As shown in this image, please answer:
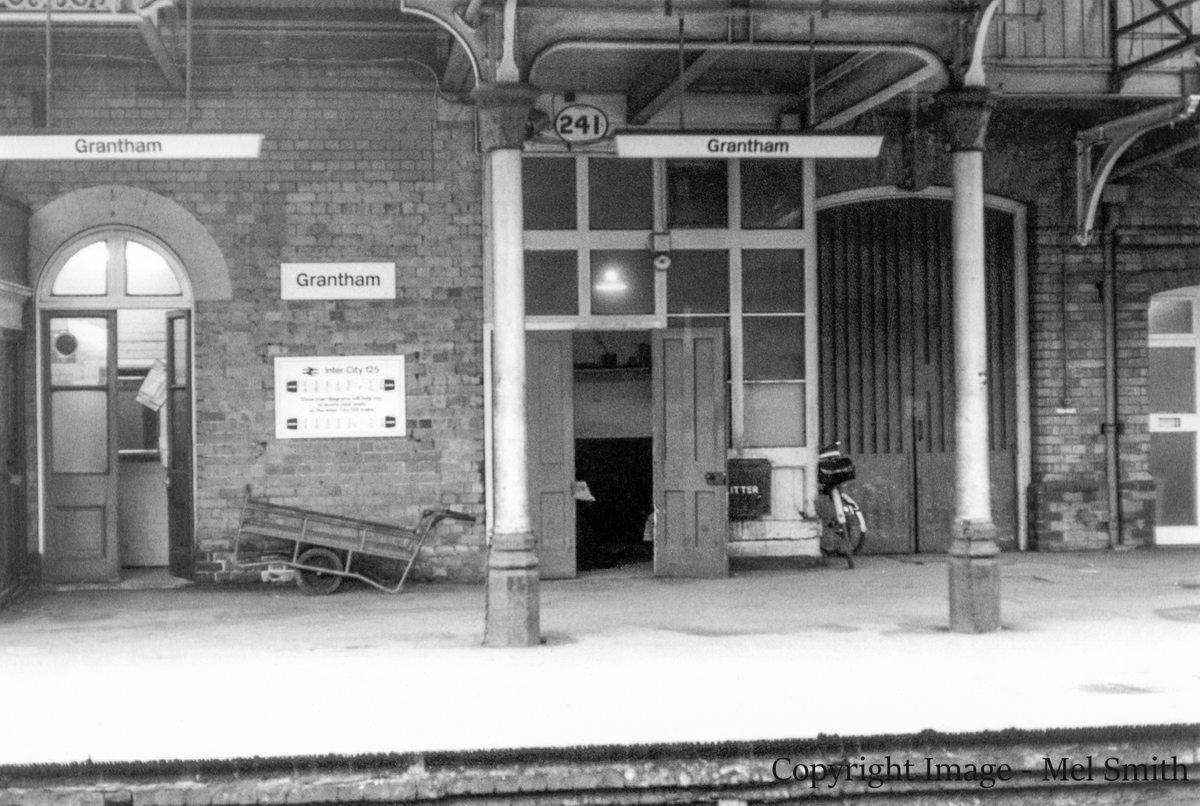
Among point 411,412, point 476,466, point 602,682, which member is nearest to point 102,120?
point 411,412

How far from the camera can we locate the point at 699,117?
12492 mm

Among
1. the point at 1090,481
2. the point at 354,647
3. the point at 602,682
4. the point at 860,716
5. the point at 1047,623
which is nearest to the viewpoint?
the point at 860,716

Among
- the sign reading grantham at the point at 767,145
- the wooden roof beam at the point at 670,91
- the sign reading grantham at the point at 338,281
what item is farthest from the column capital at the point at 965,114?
the sign reading grantham at the point at 338,281

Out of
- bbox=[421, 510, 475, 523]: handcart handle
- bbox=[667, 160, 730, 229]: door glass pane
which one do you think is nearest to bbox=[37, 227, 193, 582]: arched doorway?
bbox=[421, 510, 475, 523]: handcart handle

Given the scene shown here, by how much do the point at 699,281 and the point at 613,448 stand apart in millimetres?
2694

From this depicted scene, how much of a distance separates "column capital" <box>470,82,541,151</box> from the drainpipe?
270 inches

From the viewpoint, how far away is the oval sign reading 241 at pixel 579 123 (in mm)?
12117

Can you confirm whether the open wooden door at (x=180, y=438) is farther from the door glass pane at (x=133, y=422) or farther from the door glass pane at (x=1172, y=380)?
the door glass pane at (x=1172, y=380)

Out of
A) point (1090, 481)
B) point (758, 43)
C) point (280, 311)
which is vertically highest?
point (758, 43)

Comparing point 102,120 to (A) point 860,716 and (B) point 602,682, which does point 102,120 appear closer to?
(B) point 602,682

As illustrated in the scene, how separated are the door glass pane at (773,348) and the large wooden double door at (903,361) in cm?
60

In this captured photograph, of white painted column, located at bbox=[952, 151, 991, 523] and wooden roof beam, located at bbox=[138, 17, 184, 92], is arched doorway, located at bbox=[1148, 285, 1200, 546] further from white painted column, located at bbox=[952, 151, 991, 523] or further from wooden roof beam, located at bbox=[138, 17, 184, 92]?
wooden roof beam, located at bbox=[138, 17, 184, 92]

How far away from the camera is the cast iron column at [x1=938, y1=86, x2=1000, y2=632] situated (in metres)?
9.45

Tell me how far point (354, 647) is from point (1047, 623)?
191 inches
